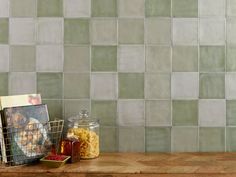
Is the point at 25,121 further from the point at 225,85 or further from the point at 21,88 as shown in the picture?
the point at 225,85

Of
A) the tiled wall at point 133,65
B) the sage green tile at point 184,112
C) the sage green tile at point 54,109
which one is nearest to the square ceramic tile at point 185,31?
the tiled wall at point 133,65

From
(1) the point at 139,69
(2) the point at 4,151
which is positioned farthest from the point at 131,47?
(2) the point at 4,151

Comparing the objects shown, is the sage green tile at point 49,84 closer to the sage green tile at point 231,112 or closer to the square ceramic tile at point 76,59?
the square ceramic tile at point 76,59

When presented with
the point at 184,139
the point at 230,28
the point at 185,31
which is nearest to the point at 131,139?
the point at 184,139

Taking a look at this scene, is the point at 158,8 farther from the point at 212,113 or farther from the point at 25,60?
the point at 25,60

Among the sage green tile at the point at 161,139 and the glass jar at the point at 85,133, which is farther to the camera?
the sage green tile at the point at 161,139

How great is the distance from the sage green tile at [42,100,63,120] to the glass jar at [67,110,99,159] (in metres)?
0.09

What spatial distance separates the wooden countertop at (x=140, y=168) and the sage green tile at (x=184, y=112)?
0.18 metres

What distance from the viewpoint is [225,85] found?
5.93ft

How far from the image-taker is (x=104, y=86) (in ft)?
5.91

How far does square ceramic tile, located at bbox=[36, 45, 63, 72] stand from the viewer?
179cm

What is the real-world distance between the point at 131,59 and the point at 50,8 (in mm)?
435

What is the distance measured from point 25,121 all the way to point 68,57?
376mm

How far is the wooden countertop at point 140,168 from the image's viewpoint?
1.45 meters
